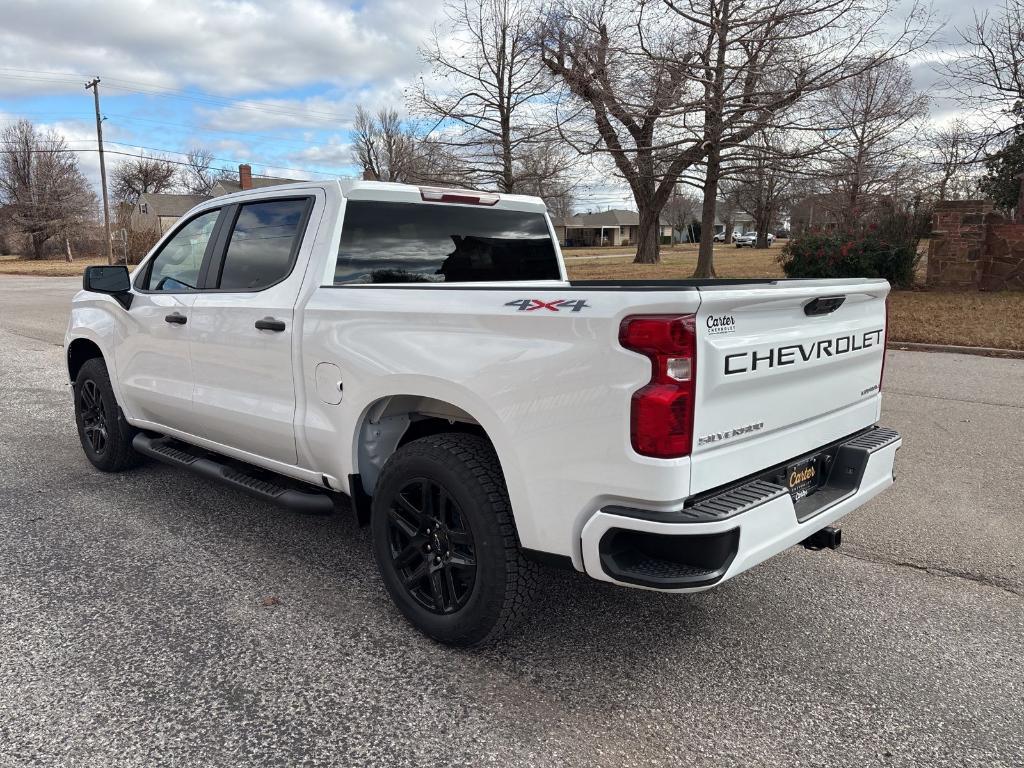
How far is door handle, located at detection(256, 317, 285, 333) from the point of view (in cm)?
374

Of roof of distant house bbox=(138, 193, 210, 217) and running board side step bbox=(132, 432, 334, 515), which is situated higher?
roof of distant house bbox=(138, 193, 210, 217)

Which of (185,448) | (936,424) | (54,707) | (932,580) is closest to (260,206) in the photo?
(185,448)

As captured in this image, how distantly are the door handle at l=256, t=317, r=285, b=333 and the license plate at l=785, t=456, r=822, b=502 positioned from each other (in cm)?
238

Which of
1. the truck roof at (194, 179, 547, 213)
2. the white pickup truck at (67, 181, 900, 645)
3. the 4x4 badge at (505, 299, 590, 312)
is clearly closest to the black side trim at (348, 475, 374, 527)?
the white pickup truck at (67, 181, 900, 645)

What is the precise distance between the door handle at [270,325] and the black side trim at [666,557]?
78.5 inches

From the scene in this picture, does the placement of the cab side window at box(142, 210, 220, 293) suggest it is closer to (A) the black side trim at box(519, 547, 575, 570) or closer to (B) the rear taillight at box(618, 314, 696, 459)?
(A) the black side trim at box(519, 547, 575, 570)

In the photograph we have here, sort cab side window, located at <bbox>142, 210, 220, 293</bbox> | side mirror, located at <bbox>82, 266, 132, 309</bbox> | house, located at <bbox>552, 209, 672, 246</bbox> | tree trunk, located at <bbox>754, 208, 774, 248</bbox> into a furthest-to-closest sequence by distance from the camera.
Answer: house, located at <bbox>552, 209, 672, 246</bbox> → tree trunk, located at <bbox>754, 208, 774, 248</bbox> → side mirror, located at <bbox>82, 266, 132, 309</bbox> → cab side window, located at <bbox>142, 210, 220, 293</bbox>

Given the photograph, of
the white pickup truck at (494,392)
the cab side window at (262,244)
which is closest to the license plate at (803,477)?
the white pickup truck at (494,392)

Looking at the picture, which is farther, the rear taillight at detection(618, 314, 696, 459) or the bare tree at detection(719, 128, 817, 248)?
the bare tree at detection(719, 128, 817, 248)

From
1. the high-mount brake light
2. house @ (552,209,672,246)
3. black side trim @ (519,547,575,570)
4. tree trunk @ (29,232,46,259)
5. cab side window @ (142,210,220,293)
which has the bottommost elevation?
black side trim @ (519,547,575,570)

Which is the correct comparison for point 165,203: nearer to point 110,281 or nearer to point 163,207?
point 163,207

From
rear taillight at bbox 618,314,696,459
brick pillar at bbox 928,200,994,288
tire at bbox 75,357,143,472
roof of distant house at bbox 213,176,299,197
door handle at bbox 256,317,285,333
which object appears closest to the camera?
rear taillight at bbox 618,314,696,459

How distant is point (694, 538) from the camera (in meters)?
2.49

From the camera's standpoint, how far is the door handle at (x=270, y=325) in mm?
3740
